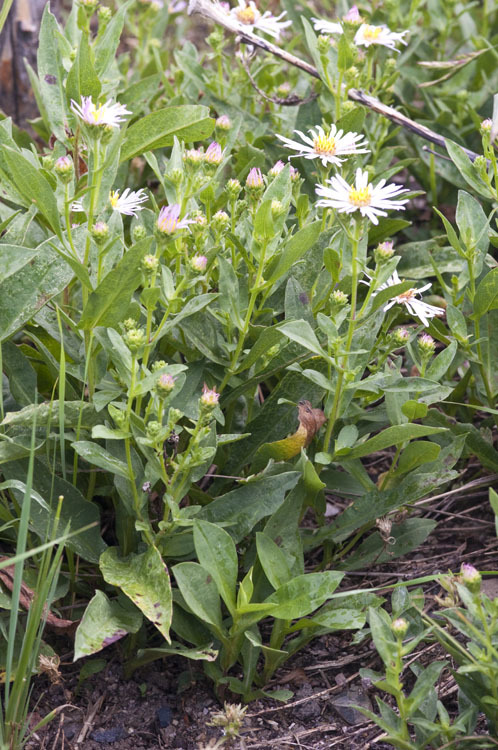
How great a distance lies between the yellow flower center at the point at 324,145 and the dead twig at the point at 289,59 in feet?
1.66

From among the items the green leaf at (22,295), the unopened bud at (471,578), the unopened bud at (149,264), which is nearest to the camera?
the unopened bud at (471,578)

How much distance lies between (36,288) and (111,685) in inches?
30.8

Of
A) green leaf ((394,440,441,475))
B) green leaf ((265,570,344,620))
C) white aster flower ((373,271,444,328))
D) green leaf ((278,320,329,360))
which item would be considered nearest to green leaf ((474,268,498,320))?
white aster flower ((373,271,444,328))

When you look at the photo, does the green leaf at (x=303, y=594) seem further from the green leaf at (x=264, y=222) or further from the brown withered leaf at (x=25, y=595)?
the green leaf at (x=264, y=222)

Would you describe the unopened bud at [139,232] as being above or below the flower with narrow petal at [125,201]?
above

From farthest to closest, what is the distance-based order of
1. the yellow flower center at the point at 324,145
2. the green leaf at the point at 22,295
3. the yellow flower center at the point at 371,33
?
the yellow flower center at the point at 371,33
the yellow flower center at the point at 324,145
the green leaf at the point at 22,295

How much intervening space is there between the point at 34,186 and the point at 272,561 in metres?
0.80

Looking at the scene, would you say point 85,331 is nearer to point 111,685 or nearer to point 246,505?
point 246,505

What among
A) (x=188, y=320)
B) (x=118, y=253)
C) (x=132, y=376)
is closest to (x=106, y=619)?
(x=132, y=376)

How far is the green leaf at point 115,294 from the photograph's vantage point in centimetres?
146

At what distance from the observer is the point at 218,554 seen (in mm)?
1457

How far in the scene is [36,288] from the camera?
5.26ft

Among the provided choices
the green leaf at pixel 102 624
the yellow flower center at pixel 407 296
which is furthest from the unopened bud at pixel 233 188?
the green leaf at pixel 102 624

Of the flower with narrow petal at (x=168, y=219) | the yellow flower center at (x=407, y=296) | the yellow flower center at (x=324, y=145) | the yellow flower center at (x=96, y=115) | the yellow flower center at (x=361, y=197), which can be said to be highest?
the yellow flower center at (x=96, y=115)
